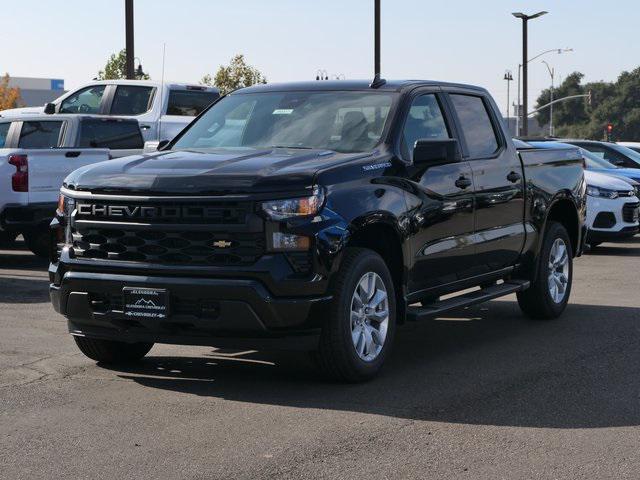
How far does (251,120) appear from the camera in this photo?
8.42 meters

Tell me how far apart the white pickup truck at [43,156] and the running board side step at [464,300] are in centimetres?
715

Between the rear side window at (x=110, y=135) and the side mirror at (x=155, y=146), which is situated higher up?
the rear side window at (x=110, y=135)

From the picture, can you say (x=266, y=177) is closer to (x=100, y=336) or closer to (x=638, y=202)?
(x=100, y=336)

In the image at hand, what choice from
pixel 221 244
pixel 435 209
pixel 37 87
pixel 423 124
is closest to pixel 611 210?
pixel 423 124

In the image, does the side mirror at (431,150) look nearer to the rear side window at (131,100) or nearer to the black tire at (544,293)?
the black tire at (544,293)

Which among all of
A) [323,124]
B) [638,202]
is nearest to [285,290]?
[323,124]

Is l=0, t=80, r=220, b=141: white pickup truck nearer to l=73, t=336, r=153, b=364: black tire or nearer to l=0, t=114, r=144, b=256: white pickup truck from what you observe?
l=0, t=114, r=144, b=256: white pickup truck

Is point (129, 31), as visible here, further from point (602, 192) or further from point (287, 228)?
point (287, 228)

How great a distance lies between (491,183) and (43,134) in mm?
9196

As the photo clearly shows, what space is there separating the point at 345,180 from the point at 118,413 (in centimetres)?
196

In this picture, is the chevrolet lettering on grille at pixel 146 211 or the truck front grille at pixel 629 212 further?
the truck front grille at pixel 629 212

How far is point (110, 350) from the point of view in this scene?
25.8 feet

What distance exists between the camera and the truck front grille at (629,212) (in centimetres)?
1748

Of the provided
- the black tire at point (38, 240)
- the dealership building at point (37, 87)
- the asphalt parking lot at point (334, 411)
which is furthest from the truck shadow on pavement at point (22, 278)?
the dealership building at point (37, 87)
